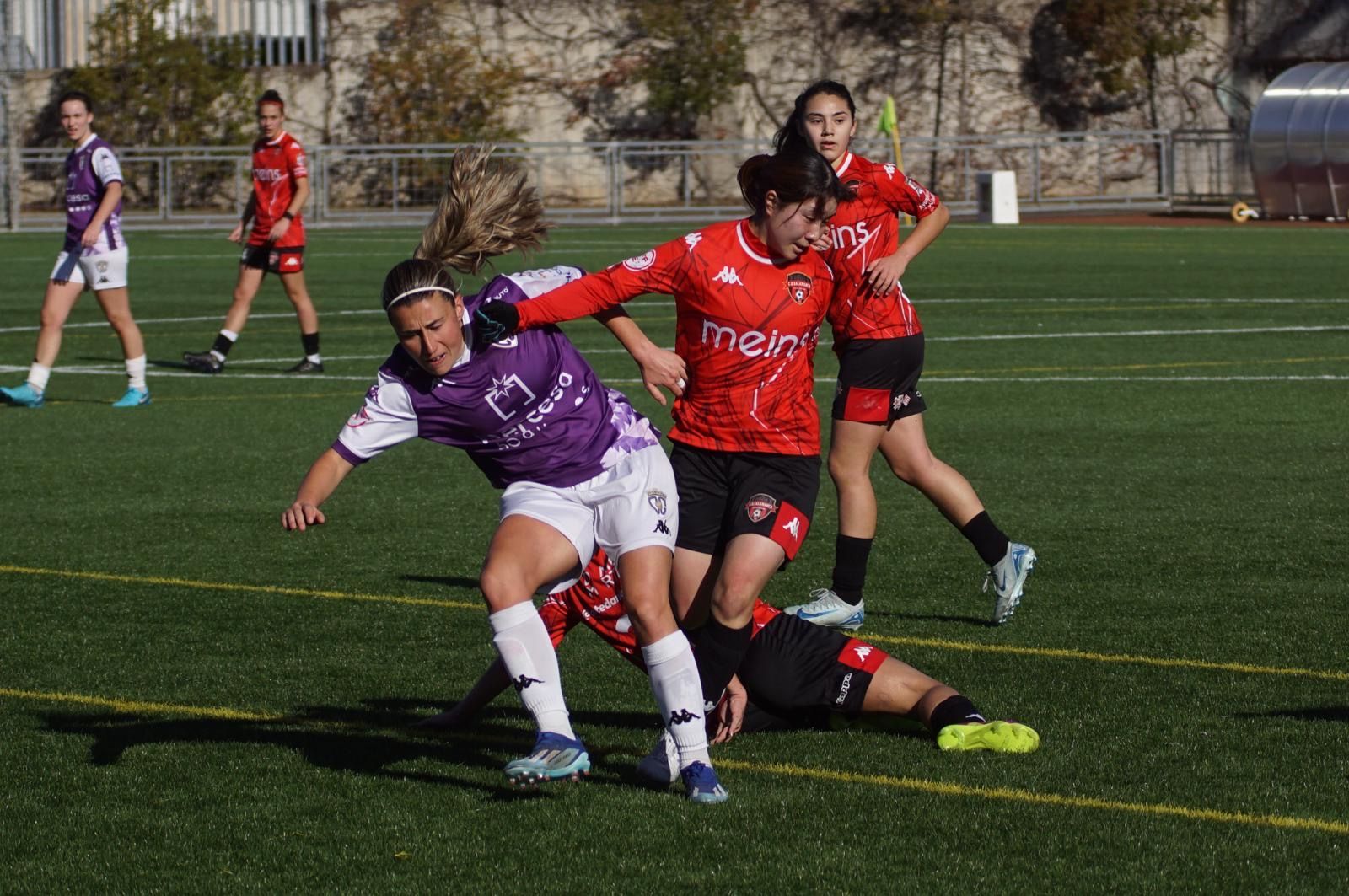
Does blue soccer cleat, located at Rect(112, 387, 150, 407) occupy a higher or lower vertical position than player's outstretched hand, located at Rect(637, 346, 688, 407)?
lower

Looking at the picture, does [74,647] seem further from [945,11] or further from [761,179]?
[945,11]

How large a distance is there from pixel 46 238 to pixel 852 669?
32.2m

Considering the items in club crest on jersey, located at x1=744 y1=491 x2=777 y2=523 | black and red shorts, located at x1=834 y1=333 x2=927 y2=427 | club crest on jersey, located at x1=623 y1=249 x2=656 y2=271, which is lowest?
club crest on jersey, located at x1=744 y1=491 x2=777 y2=523

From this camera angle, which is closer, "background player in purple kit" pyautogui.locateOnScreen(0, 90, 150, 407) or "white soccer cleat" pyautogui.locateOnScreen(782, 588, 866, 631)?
"white soccer cleat" pyautogui.locateOnScreen(782, 588, 866, 631)

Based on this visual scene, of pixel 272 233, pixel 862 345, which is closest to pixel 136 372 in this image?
pixel 272 233

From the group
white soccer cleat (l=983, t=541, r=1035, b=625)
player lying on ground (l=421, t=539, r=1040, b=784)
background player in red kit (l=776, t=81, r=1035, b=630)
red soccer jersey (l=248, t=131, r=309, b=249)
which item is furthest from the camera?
red soccer jersey (l=248, t=131, r=309, b=249)

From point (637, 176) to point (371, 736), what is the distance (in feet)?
120

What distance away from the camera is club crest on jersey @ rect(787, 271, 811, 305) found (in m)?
6.05

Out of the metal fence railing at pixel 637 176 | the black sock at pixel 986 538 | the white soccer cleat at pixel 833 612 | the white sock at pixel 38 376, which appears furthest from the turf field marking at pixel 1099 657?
the metal fence railing at pixel 637 176

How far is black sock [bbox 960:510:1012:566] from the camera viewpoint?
25.7 feet

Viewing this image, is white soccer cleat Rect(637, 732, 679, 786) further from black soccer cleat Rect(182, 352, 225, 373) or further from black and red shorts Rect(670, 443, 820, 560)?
black soccer cleat Rect(182, 352, 225, 373)

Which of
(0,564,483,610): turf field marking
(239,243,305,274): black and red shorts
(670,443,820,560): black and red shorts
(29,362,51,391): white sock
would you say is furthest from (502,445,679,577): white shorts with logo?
(239,243,305,274): black and red shorts

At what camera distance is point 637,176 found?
4200cm

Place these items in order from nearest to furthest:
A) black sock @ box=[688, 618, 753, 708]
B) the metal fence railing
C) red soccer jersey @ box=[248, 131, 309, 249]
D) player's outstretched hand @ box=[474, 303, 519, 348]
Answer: player's outstretched hand @ box=[474, 303, 519, 348], black sock @ box=[688, 618, 753, 708], red soccer jersey @ box=[248, 131, 309, 249], the metal fence railing
